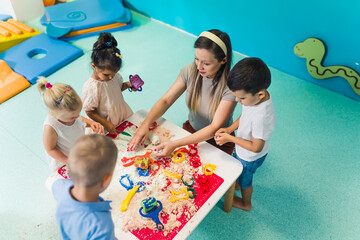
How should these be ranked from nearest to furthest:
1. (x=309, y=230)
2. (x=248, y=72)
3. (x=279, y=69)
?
(x=248, y=72) < (x=309, y=230) < (x=279, y=69)

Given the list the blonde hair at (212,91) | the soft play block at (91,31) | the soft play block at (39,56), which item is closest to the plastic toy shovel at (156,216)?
the blonde hair at (212,91)

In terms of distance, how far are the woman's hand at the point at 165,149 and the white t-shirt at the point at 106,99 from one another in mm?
381

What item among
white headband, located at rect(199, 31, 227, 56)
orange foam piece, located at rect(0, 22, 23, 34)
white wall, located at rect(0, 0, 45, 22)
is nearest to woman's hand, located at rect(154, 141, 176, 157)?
white headband, located at rect(199, 31, 227, 56)

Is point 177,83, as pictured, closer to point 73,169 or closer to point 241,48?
point 73,169

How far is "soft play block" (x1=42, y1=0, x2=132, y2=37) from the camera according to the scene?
11.6ft

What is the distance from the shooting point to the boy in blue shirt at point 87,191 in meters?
0.99

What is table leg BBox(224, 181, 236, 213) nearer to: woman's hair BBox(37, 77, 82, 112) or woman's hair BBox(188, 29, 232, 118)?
woman's hair BBox(188, 29, 232, 118)

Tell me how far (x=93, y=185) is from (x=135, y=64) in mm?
2468

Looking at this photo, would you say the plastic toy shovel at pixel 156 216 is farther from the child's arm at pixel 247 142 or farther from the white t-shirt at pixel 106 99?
the white t-shirt at pixel 106 99

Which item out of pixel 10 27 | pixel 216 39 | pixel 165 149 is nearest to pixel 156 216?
pixel 165 149

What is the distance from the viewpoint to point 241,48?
10.9 feet

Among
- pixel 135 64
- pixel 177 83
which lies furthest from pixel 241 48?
pixel 177 83

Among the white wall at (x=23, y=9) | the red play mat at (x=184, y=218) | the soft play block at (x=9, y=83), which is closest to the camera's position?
the red play mat at (x=184, y=218)

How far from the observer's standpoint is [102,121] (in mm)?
1748
